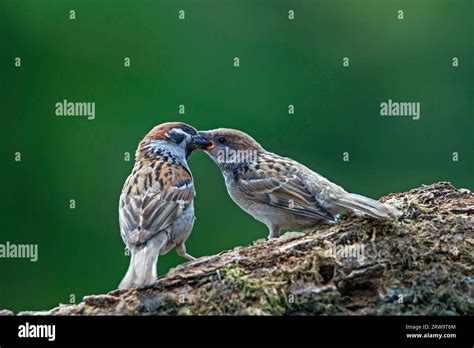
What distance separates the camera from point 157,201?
6.80m

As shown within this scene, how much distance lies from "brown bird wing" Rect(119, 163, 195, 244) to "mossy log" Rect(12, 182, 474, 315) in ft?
2.53

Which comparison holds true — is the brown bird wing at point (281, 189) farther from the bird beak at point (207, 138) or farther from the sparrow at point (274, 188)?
the bird beak at point (207, 138)

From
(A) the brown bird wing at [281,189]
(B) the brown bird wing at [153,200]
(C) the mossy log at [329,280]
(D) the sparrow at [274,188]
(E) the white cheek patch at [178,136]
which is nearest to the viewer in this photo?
(C) the mossy log at [329,280]

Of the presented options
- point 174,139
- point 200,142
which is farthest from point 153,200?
point 200,142

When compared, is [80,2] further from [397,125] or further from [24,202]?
[397,125]

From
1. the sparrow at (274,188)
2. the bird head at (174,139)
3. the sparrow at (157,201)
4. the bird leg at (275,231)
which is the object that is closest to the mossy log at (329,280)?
the sparrow at (157,201)

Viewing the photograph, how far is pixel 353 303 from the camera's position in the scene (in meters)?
5.21

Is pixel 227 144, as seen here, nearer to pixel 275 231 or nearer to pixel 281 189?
pixel 281 189

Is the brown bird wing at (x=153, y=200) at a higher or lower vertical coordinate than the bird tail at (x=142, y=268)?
higher

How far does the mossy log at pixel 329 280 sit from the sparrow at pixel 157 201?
0.26 meters

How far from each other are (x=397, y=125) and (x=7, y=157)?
629cm

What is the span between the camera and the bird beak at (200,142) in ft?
27.2
